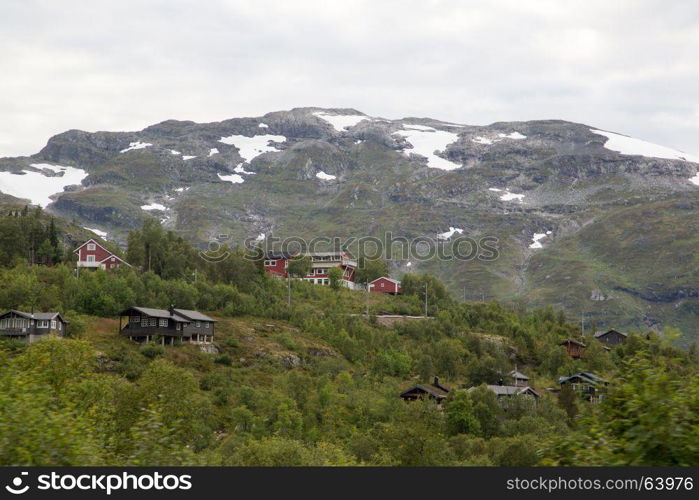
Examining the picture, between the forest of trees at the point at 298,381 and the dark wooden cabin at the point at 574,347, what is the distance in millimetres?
2638

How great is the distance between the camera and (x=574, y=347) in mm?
125062

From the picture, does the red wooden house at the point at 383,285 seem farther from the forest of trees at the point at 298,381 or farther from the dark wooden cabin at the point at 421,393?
the dark wooden cabin at the point at 421,393

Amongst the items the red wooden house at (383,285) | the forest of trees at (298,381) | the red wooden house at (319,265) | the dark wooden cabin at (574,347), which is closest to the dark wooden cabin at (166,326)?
the forest of trees at (298,381)

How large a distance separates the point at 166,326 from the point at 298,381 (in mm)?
19024

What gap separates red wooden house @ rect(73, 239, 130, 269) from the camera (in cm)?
12950

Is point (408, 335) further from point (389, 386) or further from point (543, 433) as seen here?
point (543, 433)

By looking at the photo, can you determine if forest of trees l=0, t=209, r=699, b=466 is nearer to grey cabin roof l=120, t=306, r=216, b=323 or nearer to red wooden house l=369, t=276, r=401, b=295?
grey cabin roof l=120, t=306, r=216, b=323

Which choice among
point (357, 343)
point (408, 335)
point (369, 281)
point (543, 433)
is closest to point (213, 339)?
point (357, 343)

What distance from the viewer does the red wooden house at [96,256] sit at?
129500mm

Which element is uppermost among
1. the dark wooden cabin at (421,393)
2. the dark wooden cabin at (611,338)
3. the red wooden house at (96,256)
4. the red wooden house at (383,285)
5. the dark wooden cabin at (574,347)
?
the red wooden house at (96,256)

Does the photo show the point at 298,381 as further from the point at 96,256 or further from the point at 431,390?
the point at 96,256

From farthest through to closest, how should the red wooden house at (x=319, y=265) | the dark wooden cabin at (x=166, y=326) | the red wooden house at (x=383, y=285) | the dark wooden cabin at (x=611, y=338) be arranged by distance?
the red wooden house at (x=319, y=265) → the red wooden house at (x=383, y=285) → the dark wooden cabin at (x=611, y=338) → the dark wooden cabin at (x=166, y=326)

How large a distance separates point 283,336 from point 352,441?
40.5m

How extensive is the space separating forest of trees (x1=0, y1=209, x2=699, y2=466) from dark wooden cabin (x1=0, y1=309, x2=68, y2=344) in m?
2.46
